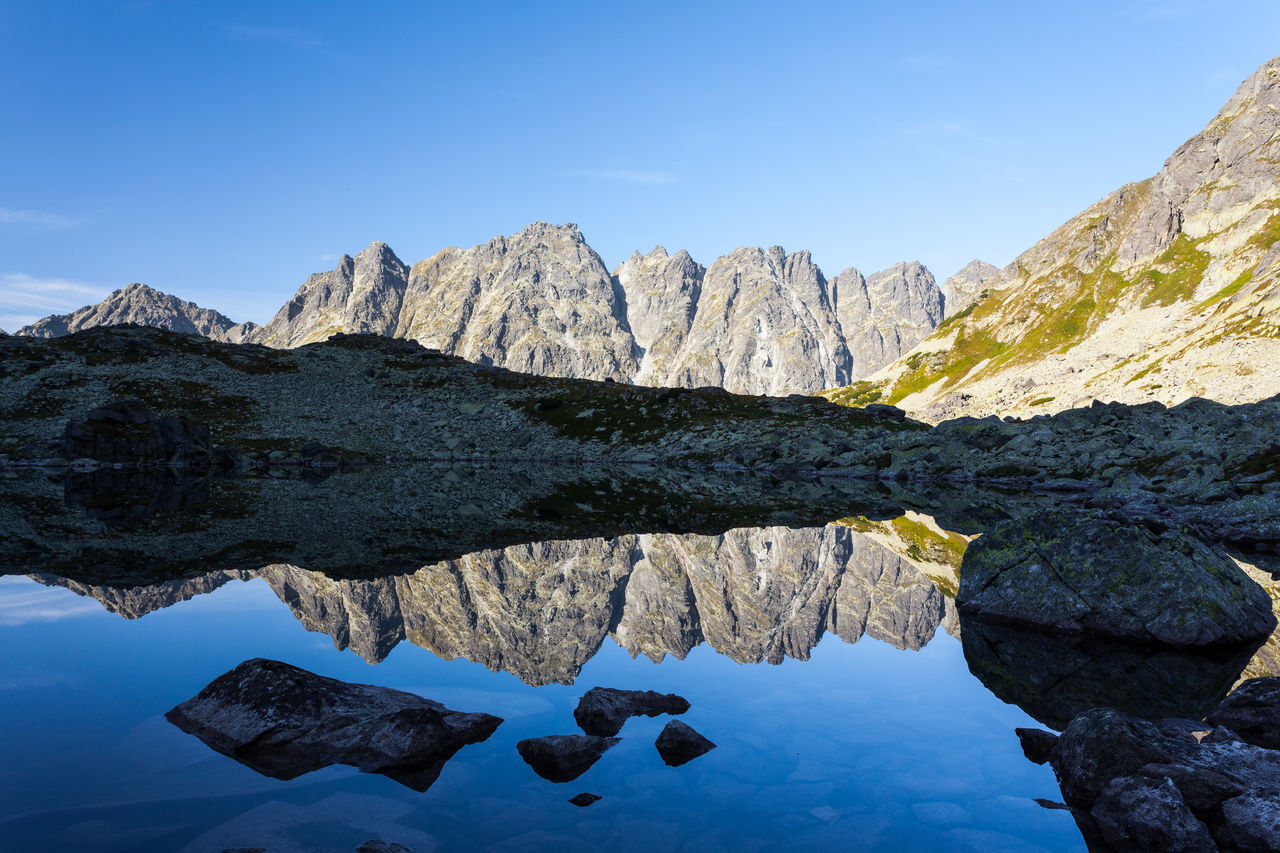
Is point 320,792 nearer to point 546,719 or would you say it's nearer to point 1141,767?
point 546,719

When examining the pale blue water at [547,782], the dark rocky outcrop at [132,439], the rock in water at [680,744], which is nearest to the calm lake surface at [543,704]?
the pale blue water at [547,782]

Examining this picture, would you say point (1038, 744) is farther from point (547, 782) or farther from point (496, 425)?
point (496, 425)

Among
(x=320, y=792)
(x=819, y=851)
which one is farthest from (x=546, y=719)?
(x=819, y=851)

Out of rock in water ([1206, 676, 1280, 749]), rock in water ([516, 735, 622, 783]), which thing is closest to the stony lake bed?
rock in water ([516, 735, 622, 783])

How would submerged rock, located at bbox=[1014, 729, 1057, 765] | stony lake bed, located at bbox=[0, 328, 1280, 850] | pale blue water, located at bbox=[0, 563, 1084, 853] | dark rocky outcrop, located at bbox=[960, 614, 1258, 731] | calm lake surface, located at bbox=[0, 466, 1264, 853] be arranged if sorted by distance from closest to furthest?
pale blue water, located at bbox=[0, 563, 1084, 853], calm lake surface, located at bbox=[0, 466, 1264, 853], stony lake bed, located at bbox=[0, 328, 1280, 850], submerged rock, located at bbox=[1014, 729, 1057, 765], dark rocky outcrop, located at bbox=[960, 614, 1258, 731]

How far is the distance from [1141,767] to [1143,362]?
194408 millimetres

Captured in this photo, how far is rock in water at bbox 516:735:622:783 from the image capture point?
388 inches

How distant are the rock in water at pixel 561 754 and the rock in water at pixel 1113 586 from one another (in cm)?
1335

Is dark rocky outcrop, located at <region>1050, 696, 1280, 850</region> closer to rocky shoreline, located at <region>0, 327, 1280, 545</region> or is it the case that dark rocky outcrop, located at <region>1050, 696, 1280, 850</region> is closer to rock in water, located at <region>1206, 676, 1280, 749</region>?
rock in water, located at <region>1206, 676, 1280, 749</region>

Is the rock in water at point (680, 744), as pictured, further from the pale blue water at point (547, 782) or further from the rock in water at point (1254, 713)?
the rock in water at point (1254, 713)

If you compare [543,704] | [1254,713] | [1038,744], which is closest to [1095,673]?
[1254,713]

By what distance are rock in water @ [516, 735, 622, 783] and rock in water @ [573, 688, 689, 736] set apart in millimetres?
836

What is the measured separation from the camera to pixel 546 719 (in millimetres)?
11766

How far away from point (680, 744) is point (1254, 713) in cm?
971
